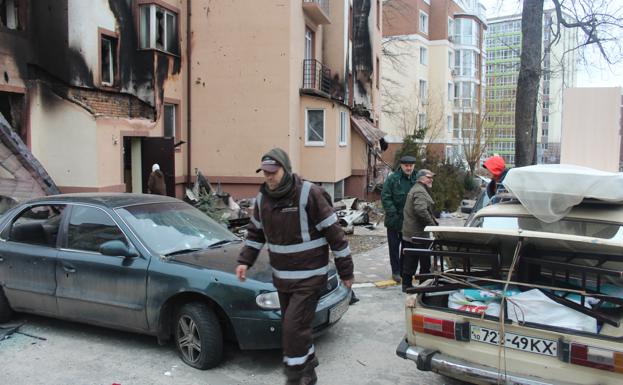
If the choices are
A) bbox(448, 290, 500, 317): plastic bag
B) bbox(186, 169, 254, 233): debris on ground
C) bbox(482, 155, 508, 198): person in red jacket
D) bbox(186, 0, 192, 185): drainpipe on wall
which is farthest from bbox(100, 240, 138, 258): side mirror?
bbox(186, 0, 192, 185): drainpipe on wall

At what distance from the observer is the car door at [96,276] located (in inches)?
195

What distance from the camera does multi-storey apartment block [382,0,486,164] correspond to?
4194 cm

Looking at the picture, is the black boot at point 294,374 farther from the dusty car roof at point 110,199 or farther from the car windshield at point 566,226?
the dusty car roof at point 110,199

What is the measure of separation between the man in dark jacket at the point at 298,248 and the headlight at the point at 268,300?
52cm

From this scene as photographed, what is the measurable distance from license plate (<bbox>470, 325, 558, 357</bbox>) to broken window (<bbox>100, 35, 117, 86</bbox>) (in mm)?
12520

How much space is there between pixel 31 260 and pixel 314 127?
43.4 feet

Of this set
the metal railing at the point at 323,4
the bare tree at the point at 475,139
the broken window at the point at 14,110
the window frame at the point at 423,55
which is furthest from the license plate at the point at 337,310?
the window frame at the point at 423,55

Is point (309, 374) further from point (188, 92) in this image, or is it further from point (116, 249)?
point (188, 92)

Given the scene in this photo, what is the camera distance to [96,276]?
5.14m

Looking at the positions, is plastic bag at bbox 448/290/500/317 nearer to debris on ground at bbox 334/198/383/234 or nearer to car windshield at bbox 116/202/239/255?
car windshield at bbox 116/202/239/255

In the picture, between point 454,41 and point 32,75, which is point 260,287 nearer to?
point 32,75

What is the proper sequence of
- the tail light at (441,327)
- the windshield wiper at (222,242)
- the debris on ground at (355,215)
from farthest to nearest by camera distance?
1. the debris on ground at (355,215)
2. the windshield wiper at (222,242)
3. the tail light at (441,327)

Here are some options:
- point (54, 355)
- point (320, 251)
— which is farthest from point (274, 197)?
point (54, 355)

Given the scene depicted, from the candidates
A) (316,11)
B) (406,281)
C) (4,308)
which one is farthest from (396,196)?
(316,11)
